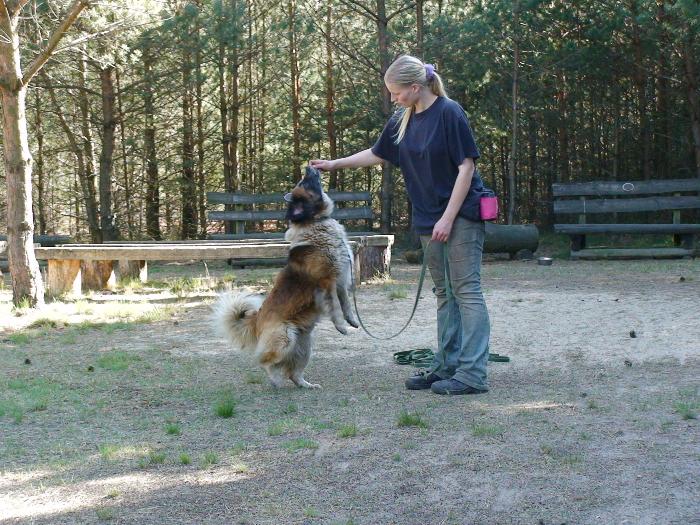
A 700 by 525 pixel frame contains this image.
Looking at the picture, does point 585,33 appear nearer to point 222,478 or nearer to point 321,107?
point 321,107

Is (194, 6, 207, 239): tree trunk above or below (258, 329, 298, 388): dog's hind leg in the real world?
above

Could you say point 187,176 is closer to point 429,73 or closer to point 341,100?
point 341,100

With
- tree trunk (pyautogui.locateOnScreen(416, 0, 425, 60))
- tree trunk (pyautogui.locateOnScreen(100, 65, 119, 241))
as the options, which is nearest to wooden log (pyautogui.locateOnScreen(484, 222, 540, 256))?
tree trunk (pyautogui.locateOnScreen(416, 0, 425, 60))

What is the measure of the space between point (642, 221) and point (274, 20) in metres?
9.17

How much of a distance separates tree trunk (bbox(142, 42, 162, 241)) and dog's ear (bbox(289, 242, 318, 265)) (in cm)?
1150

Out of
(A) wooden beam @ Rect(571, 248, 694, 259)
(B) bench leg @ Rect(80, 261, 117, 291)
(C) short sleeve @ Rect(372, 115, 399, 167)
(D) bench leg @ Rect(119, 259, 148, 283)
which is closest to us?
(C) short sleeve @ Rect(372, 115, 399, 167)

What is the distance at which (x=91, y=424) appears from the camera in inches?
179

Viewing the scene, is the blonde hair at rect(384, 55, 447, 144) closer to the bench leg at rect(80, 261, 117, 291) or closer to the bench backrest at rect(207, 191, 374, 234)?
the bench leg at rect(80, 261, 117, 291)

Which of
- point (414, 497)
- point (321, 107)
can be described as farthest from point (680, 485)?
point (321, 107)

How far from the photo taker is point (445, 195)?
15.7 ft

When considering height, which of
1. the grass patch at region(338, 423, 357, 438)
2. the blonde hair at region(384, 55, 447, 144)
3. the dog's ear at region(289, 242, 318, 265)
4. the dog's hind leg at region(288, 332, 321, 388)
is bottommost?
the grass patch at region(338, 423, 357, 438)

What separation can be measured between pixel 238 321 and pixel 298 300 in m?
0.47

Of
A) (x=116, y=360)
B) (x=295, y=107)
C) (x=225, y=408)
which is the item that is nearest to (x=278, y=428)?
(x=225, y=408)

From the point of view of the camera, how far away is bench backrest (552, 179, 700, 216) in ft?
49.3
